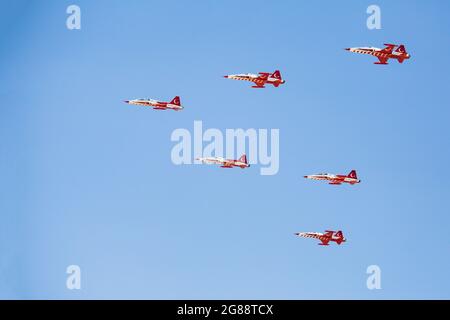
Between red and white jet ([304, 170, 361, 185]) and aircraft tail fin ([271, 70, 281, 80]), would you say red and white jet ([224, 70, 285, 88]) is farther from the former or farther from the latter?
red and white jet ([304, 170, 361, 185])

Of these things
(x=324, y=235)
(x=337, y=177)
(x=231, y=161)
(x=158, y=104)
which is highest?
(x=158, y=104)

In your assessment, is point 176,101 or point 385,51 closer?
point 385,51

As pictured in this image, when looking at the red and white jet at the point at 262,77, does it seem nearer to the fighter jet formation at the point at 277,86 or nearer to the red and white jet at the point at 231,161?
the fighter jet formation at the point at 277,86

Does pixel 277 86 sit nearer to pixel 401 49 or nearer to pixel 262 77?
pixel 262 77

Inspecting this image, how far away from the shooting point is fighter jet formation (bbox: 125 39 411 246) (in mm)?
22812

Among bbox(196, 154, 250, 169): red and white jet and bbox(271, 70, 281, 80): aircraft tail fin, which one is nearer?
bbox(196, 154, 250, 169): red and white jet

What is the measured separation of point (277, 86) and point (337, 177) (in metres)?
2.43

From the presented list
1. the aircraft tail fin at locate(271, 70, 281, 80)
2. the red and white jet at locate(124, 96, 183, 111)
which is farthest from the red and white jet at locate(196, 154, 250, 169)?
the aircraft tail fin at locate(271, 70, 281, 80)

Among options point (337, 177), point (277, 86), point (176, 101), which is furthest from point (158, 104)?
point (337, 177)

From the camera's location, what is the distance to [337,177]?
2302cm

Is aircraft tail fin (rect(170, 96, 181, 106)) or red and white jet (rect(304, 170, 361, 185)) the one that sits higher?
aircraft tail fin (rect(170, 96, 181, 106))

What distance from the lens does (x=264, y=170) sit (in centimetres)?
2306
